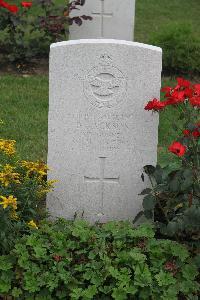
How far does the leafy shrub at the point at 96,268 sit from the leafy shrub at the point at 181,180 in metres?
0.16

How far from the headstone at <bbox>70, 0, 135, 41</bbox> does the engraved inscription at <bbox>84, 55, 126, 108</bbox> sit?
12.5 ft

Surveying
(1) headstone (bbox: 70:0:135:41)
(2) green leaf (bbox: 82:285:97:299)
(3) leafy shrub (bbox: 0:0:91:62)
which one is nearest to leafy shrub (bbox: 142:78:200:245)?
(2) green leaf (bbox: 82:285:97:299)

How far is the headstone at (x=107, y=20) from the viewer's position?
7.82m

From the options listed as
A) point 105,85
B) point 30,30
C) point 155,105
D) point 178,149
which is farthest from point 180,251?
point 30,30

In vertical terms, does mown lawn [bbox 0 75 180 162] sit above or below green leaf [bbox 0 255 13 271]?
above

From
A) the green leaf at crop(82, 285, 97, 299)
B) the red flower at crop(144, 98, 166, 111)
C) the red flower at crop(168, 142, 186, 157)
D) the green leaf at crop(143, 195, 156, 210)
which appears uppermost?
the red flower at crop(144, 98, 166, 111)

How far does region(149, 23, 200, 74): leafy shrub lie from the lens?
8.12 meters

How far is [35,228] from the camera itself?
13.0 ft

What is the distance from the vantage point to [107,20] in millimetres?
7914

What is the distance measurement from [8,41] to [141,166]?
4.67 meters

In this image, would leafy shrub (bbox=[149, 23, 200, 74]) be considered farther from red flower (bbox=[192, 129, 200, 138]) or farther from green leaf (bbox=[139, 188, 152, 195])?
red flower (bbox=[192, 129, 200, 138])

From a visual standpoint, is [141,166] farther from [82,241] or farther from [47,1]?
[47,1]

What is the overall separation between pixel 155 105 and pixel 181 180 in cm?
→ 43

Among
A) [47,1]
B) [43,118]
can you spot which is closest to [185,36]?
[47,1]
